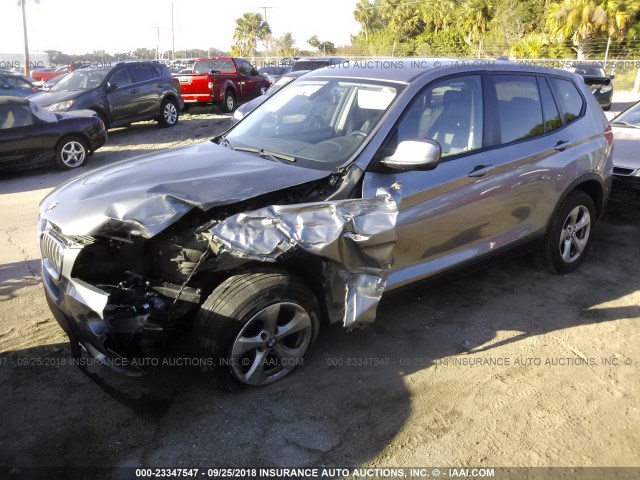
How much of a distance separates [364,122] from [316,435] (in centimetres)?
205

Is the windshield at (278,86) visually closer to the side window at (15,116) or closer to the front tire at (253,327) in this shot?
the front tire at (253,327)

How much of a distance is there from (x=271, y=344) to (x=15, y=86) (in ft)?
55.5

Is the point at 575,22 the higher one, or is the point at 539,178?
the point at 575,22

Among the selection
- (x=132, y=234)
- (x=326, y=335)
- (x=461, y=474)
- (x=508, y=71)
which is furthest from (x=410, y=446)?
(x=508, y=71)

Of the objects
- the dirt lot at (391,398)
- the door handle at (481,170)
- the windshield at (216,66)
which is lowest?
the dirt lot at (391,398)

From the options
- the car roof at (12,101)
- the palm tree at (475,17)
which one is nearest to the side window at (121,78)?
the car roof at (12,101)

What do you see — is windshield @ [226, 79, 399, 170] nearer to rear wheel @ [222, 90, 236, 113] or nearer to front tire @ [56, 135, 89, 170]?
front tire @ [56, 135, 89, 170]

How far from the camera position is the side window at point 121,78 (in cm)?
1330

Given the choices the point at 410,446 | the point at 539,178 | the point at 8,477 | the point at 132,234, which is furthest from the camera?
the point at 539,178

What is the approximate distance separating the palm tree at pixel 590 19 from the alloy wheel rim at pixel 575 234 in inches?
1070

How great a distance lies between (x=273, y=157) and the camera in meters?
3.81

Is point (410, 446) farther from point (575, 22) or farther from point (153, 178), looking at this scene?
point (575, 22)

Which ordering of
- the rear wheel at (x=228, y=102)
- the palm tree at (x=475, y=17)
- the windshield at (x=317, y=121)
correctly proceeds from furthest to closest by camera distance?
the palm tree at (x=475, y=17), the rear wheel at (x=228, y=102), the windshield at (x=317, y=121)

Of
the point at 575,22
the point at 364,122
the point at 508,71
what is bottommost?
the point at 364,122
